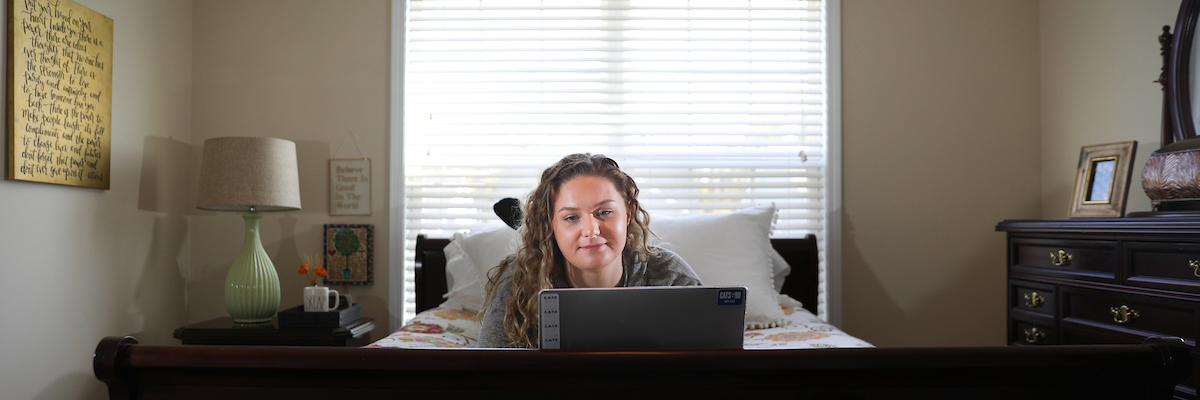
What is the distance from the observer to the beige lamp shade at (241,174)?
7.68 ft

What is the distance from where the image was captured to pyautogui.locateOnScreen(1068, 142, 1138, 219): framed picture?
216cm

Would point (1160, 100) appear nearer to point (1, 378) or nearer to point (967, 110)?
point (967, 110)

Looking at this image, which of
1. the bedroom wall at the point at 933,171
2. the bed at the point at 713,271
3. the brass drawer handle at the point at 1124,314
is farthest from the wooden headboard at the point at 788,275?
the brass drawer handle at the point at 1124,314

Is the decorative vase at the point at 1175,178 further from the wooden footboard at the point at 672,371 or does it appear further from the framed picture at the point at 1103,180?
the wooden footboard at the point at 672,371

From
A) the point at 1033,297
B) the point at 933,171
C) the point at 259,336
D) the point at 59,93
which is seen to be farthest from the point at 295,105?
the point at 1033,297

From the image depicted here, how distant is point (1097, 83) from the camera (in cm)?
253

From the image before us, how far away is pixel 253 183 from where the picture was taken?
7.73ft

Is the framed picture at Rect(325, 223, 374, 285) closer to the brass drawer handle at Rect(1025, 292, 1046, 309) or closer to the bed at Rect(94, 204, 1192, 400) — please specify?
the bed at Rect(94, 204, 1192, 400)

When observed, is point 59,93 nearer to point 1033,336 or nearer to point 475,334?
point 475,334

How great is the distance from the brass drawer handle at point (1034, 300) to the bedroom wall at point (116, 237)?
3.16 metres

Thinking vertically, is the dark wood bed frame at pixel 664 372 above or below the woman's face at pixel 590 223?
below

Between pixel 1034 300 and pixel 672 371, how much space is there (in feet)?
5.63

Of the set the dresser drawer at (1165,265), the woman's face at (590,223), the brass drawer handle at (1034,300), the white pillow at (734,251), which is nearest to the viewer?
the woman's face at (590,223)

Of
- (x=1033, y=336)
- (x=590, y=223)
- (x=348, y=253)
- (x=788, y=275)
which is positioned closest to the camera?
(x=590, y=223)
